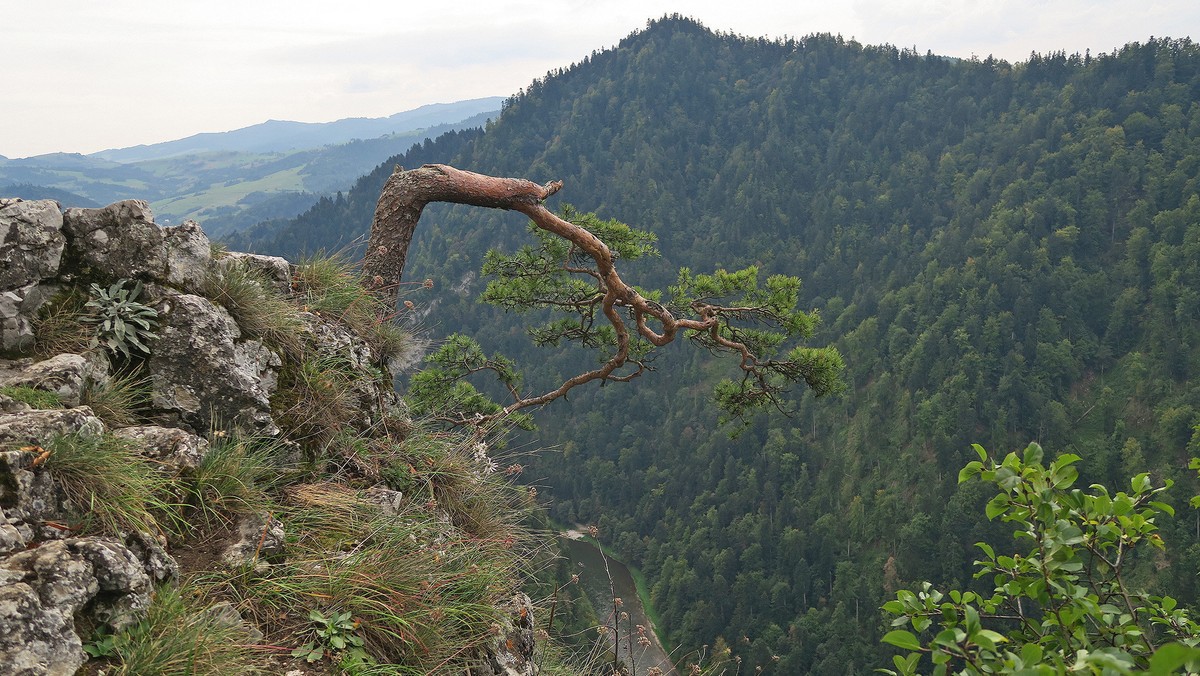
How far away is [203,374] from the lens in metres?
4.28

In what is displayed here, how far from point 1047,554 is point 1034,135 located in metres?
174

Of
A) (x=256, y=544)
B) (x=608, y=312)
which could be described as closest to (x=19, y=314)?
(x=256, y=544)

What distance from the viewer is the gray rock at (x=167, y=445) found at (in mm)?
3521

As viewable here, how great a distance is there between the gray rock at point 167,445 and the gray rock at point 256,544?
1.38 feet

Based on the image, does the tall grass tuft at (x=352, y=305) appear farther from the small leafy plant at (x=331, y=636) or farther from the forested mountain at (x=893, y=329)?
the forested mountain at (x=893, y=329)

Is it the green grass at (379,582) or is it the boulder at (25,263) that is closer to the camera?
the green grass at (379,582)

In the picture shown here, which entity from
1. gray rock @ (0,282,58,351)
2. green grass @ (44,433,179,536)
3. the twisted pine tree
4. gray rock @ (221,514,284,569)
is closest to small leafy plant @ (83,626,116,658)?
green grass @ (44,433,179,536)

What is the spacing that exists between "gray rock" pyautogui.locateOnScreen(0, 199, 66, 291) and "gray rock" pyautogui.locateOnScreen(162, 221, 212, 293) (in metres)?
0.57

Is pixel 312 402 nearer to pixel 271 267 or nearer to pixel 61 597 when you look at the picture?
pixel 271 267

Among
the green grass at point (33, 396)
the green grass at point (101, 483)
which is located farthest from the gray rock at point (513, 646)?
the green grass at point (33, 396)

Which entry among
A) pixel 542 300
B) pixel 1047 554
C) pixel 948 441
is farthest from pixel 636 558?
pixel 1047 554

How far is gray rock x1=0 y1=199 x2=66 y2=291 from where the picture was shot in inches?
155

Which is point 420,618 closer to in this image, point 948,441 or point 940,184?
point 948,441

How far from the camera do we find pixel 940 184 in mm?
156750
